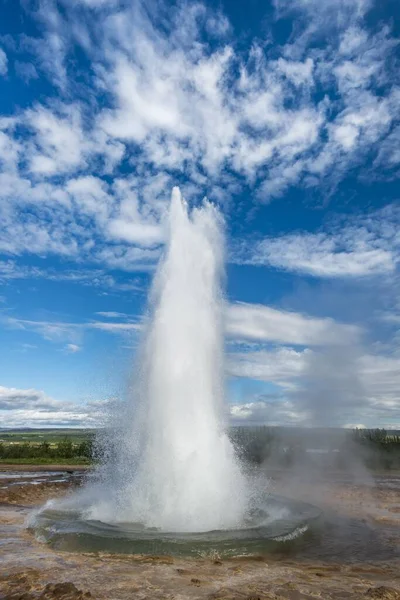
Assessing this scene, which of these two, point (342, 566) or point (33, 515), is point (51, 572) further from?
point (33, 515)

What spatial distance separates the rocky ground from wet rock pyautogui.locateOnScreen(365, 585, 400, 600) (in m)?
0.01

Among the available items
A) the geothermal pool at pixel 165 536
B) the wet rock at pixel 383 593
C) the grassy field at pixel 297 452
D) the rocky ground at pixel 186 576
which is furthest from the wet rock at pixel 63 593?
the grassy field at pixel 297 452

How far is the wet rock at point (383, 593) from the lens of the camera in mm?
6391

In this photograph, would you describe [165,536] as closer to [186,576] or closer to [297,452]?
[186,576]

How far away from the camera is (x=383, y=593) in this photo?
21.3 ft

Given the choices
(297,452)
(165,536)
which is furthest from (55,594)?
(297,452)

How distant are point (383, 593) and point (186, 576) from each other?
307 centimetres

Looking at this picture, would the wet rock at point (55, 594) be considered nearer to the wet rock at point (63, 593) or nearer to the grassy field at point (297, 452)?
the wet rock at point (63, 593)

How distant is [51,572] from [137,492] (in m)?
5.42

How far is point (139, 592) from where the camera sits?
6.57 meters

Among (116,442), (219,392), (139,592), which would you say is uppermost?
(219,392)

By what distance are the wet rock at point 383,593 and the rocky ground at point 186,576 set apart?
1cm

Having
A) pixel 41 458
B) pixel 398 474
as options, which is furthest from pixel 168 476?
pixel 41 458

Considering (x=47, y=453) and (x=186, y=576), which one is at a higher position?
(x=47, y=453)
